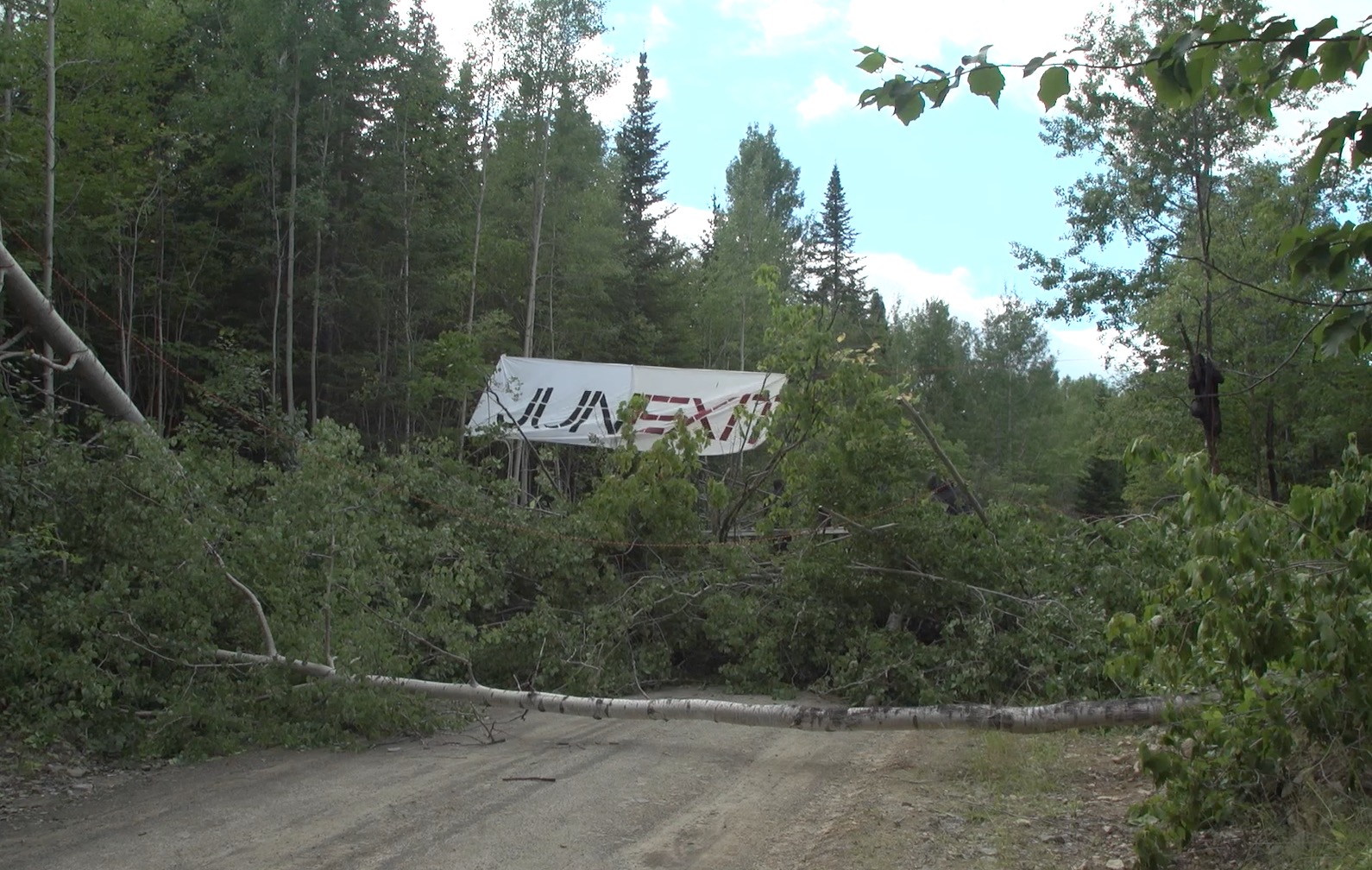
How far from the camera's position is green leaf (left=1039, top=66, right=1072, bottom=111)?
2.96 metres

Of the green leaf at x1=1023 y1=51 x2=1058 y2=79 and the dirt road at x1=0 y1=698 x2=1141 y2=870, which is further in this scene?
the dirt road at x1=0 y1=698 x2=1141 y2=870

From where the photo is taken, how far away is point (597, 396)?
1508 centimetres

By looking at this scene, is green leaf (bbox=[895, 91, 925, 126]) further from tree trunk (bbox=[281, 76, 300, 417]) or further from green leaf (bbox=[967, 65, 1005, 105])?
tree trunk (bbox=[281, 76, 300, 417])

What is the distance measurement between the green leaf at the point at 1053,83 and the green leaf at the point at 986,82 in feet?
0.37

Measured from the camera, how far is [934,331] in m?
44.9

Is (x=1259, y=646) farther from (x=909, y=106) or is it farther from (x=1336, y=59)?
(x=909, y=106)

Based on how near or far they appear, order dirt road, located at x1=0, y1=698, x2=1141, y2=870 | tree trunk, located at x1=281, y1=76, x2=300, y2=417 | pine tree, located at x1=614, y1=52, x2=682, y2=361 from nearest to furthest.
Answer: dirt road, located at x1=0, y1=698, x2=1141, y2=870, tree trunk, located at x1=281, y1=76, x2=300, y2=417, pine tree, located at x1=614, y1=52, x2=682, y2=361

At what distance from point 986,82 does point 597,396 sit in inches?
483

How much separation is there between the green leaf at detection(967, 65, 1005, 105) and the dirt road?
3.16 metres

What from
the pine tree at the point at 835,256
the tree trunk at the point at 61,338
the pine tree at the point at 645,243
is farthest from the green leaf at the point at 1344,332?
the pine tree at the point at 835,256

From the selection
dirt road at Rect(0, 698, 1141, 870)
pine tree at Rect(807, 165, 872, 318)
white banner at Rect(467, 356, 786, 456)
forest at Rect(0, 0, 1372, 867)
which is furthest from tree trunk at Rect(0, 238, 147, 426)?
pine tree at Rect(807, 165, 872, 318)

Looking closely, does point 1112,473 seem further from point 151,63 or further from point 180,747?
point 180,747

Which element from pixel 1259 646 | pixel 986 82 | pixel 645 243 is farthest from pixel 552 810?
pixel 645 243

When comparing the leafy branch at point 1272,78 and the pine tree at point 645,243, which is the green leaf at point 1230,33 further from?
the pine tree at point 645,243
